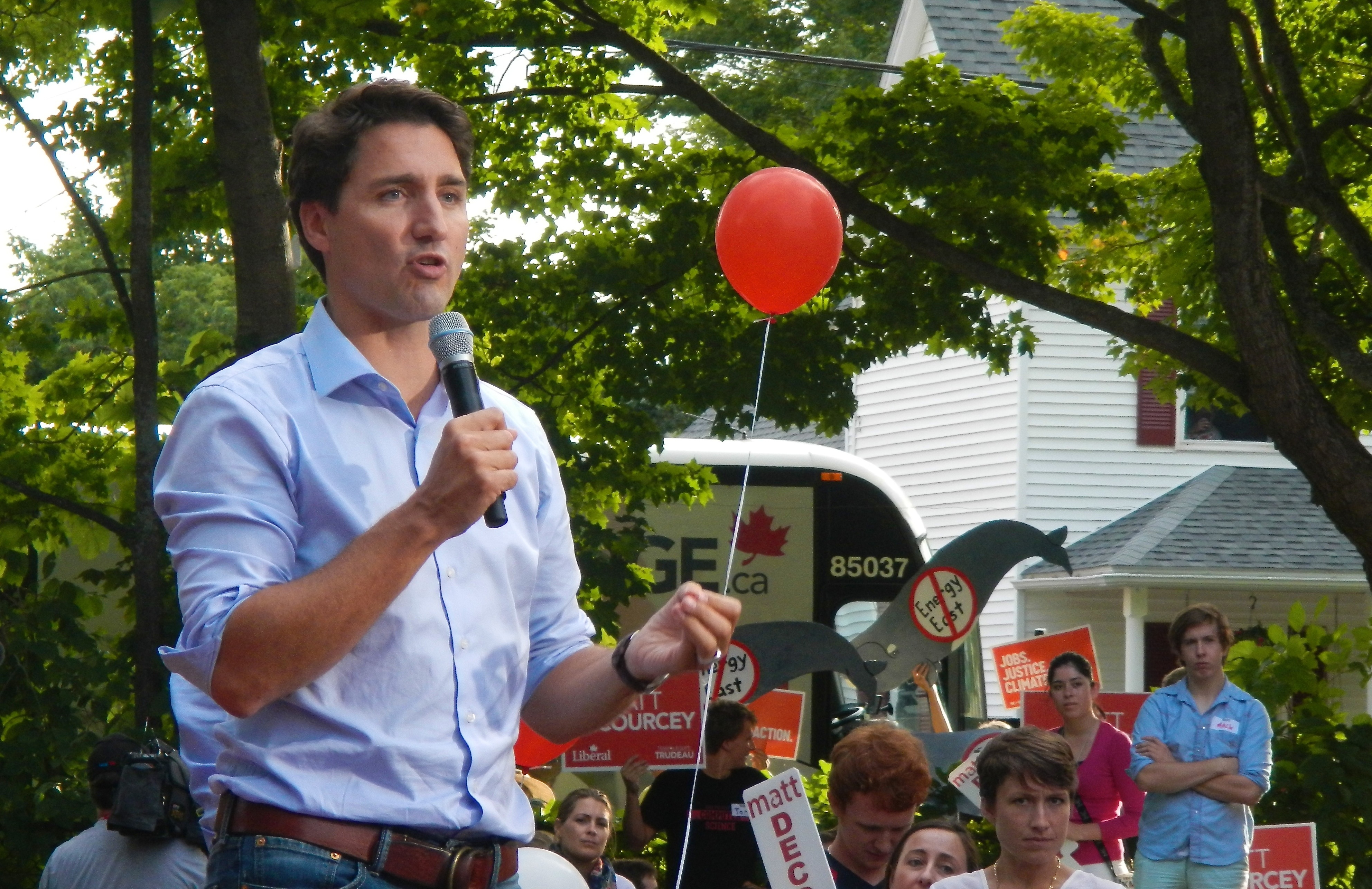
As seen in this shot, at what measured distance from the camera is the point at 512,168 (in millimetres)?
10430

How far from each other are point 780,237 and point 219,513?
6.16 meters

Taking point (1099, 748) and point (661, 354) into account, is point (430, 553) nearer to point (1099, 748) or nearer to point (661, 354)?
point (1099, 748)

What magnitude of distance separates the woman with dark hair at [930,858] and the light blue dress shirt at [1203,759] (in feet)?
10.1

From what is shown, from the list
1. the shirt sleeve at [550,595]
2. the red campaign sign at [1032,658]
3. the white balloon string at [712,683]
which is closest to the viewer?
the shirt sleeve at [550,595]

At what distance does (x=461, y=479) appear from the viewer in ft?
5.93

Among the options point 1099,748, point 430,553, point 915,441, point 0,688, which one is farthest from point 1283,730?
point 915,441

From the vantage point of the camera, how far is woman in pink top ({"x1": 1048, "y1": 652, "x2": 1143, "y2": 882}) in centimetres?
789

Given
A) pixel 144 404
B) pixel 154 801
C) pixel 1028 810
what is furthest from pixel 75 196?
pixel 1028 810

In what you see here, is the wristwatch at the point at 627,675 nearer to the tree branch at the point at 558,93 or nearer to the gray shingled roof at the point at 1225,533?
the tree branch at the point at 558,93

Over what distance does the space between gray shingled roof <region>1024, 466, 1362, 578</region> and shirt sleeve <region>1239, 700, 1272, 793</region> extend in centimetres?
1262

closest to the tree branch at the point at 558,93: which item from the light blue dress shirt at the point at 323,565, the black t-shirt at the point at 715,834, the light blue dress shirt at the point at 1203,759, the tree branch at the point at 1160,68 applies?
the tree branch at the point at 1160,68

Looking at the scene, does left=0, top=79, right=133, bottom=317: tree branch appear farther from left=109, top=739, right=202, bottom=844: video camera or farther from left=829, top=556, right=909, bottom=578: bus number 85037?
left=829, top=556, right=909, bottom=578: bus number 85037

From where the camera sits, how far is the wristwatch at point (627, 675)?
213cm

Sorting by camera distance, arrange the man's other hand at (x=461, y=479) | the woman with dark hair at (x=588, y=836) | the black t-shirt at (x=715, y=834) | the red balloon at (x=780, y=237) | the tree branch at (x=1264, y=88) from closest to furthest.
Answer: the man's other hand at (x=461, y=479) < the woman with dark hair at (x=588, y=836) < the red balloon at (x=780, y=237) < the black t-shirt at (x=715, y=834) < the tree branch at (x=1264, y=88)
